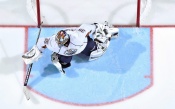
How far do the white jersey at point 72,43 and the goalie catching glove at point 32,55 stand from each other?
4 centimetres

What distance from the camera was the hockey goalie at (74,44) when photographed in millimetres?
4574

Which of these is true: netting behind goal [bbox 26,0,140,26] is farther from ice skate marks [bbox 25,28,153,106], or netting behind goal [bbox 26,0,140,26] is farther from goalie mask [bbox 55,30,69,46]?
goalie mask [bbox 55,30,69,46]

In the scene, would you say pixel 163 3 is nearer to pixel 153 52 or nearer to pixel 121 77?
pixel 153 52

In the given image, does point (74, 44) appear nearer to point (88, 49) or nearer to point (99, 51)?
point (88, 49)

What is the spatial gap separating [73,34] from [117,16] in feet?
2.17

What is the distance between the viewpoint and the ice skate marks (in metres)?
4.70

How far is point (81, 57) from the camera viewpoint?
194 inches

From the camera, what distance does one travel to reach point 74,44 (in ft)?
15.0

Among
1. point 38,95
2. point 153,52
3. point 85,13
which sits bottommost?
point 38,95

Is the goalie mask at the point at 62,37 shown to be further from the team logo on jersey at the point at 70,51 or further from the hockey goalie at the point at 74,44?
the team logo on jersey at the point at 70,51

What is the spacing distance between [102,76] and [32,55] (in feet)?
1.84

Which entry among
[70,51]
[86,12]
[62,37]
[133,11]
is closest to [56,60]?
[70,51]

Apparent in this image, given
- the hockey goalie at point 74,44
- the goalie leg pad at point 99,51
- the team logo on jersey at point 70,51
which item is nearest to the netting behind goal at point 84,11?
the hockey goalie at point 74,44

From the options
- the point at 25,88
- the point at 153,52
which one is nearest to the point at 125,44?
the point at 153,52
